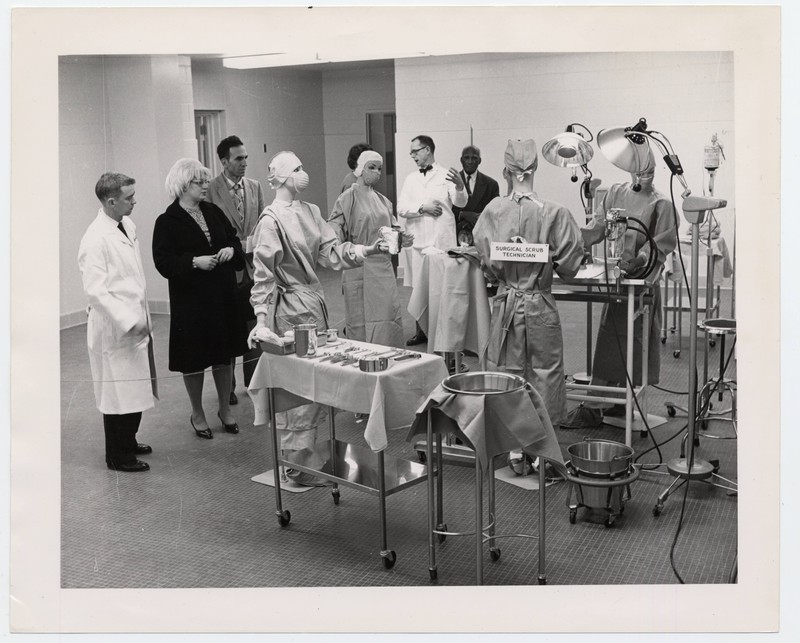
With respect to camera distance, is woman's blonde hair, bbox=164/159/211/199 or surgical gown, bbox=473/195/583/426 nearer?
surgical gown, bbox=473/195/583/426

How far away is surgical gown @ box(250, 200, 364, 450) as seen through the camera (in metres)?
4.40

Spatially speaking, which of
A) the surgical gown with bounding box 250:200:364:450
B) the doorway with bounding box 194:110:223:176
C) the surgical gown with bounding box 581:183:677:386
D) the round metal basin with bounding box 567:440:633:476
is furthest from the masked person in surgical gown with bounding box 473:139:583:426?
the doorway with bounding box 194:110:223:176

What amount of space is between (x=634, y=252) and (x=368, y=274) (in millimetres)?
1699

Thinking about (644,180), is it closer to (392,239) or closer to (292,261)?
(392,239)

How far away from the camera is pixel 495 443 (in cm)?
335

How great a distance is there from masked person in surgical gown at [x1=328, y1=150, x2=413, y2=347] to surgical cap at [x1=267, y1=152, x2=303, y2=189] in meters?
1.41

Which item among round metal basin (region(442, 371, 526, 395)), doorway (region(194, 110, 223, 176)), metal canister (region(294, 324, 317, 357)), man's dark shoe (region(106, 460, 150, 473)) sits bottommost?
man's dark shoe (region(106, 460, 150, 473))

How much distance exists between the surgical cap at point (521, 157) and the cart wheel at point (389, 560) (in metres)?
1.95

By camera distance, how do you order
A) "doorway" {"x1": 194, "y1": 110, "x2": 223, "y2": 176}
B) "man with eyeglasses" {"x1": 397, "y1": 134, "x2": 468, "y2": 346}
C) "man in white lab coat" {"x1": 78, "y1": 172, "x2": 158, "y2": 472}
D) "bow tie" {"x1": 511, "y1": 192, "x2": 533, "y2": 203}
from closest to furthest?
"bow tie" {"x1": 511, "y1": 192, "x2": 533, "y2": 203} → "man in white lab coat" {"x1": 78, "y1": 172, "x2": 158, "y2": 472} → "man with eyeglasses" {"x1": 397, "y1": 134, "x2": 468, "y2": 346} → "doorway" {"x1": 194, "y1": 110, "x2": 223, "y2": 176}

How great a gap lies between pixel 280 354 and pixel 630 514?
1.86 metres

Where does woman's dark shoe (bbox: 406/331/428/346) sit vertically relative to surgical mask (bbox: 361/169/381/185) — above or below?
below

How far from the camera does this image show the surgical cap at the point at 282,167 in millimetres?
4418

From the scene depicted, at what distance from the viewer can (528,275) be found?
4.66m

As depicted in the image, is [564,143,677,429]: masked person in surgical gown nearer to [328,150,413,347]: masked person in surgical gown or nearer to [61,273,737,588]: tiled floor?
[61,273,737,588]: tiled floor
